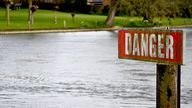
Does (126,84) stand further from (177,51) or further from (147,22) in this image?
(147,22)

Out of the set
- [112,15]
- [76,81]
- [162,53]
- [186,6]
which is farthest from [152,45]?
[186,6]

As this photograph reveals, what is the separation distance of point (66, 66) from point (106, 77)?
4.62m

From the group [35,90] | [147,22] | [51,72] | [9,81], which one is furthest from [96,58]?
[147,22]

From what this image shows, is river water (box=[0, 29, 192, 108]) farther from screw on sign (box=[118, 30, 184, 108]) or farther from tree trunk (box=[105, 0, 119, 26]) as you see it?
tree trunk (box=[105, 0, 119, 26])

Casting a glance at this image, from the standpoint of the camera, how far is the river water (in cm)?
1655

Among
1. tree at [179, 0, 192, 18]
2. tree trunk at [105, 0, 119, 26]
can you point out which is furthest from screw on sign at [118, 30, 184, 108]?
tree at [179, 0, 192, 18]

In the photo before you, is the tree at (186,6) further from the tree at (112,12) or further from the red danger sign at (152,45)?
the red danger sign at (152,45)

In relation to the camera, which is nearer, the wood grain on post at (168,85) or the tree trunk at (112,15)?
the wood grain on post at (168,85)

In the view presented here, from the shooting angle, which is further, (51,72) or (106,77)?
(51,72)

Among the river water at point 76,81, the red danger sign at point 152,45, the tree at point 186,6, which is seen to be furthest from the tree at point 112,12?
the red danger sign at point 152,45

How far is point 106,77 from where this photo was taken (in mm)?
23328

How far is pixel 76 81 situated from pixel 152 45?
557 inches

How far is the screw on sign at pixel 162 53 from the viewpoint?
24.4 feet

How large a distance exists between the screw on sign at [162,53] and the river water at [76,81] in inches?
314
